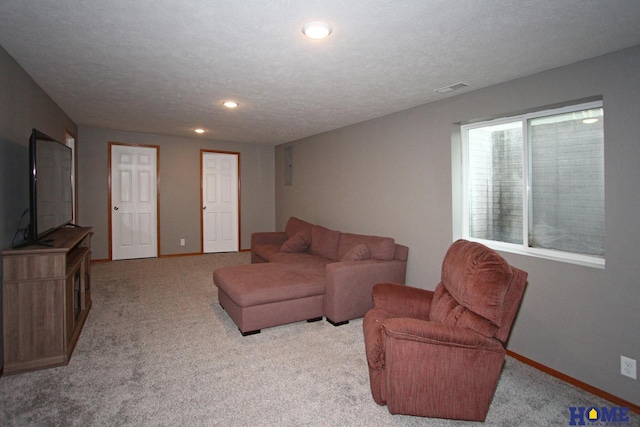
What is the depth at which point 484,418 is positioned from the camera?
6.52 ft

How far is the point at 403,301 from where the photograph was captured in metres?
2.63

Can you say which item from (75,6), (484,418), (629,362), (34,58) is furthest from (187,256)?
(629,362)

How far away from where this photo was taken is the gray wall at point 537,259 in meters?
2.29

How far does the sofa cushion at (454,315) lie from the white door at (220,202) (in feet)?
18.1

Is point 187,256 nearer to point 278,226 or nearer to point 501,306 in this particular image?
point 278,226

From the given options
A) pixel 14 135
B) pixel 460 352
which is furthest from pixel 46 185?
pixel 460 352

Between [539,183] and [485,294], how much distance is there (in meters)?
1.63

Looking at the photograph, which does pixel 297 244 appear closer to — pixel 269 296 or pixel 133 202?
pixel 269 296

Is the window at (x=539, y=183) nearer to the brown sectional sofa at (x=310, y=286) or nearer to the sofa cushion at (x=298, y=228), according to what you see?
the brown sectional sofa at (x=310, y=286)

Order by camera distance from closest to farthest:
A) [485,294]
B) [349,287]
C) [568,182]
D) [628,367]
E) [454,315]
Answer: [485,294] < [454,315] < [628,367] < [568,182] < [349,287]

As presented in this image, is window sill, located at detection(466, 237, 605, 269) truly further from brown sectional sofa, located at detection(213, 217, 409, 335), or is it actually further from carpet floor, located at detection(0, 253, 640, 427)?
brown sectional sofa, located at detection(213, 217, 409, 335)

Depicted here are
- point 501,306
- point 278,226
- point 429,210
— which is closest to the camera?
point 501,306

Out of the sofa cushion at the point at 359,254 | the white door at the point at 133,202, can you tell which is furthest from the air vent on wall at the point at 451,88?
the white door at the point at 133,202

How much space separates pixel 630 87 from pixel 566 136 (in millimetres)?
563
